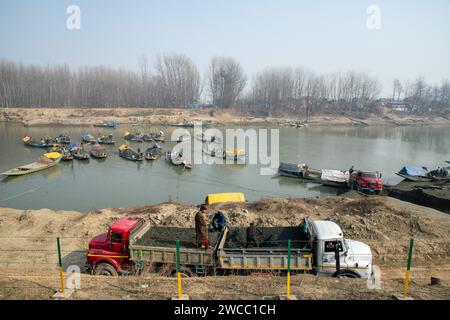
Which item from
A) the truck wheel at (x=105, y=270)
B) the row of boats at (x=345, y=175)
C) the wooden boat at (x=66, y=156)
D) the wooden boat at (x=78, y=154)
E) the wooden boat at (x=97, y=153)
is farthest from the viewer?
the wooden boat at (x=97, y=153)

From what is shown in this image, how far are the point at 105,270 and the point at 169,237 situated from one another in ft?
6.54

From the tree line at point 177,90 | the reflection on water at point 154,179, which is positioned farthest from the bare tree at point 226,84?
the reflection on water at point 154,179

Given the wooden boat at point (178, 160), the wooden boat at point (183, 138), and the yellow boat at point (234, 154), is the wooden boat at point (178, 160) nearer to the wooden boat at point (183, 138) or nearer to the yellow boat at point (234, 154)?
the yellow boat at point (234, 154)

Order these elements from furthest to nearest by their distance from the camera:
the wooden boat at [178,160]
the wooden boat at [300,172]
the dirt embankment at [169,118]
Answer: the dirt embankment at [169,118] → the wooden boat at [178,160] → the wooden boat at [300,172]

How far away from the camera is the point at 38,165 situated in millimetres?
31812

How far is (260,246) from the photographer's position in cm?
922

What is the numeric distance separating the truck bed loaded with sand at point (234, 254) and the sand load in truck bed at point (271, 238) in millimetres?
28

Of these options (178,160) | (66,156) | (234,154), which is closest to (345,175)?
(234,154)

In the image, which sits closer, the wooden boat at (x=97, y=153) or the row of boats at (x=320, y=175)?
the row of boats at (x=320, y=175)

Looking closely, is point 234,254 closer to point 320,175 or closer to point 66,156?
point 320,175

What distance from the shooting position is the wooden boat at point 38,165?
29344 millimetres

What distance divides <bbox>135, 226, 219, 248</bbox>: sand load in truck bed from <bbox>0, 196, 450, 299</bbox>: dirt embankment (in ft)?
3.95

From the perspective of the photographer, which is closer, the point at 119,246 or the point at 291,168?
the point at 119,246
